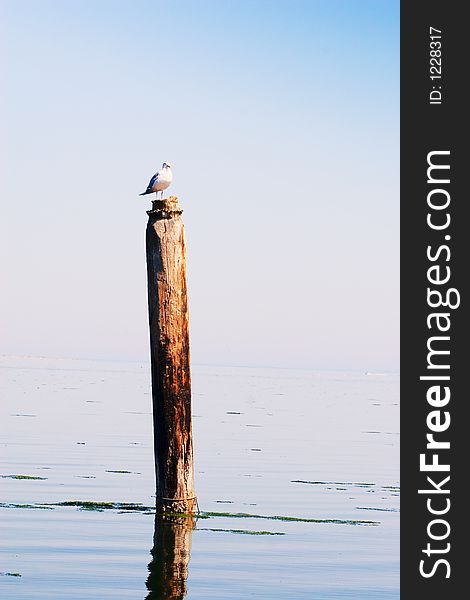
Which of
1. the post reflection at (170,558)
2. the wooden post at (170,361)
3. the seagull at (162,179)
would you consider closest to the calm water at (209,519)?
the post reflection at (170,558)

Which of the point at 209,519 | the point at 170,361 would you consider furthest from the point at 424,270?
the point at 209,519

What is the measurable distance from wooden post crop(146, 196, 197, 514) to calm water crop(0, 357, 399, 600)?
0.80m

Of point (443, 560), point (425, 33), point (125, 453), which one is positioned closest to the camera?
point (443, 560)

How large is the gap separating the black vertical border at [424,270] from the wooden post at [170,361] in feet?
11.5

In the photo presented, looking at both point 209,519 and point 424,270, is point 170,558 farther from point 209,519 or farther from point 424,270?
point 424,270

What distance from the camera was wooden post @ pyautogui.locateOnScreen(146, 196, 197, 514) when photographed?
53.2ft

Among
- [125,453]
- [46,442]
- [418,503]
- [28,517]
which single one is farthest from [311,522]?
[46,442]

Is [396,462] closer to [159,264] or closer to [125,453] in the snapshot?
[125,453]

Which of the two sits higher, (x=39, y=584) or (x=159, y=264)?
(x=159, y=264)

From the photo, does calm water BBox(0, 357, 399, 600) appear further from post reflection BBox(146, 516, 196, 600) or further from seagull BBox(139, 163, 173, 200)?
seagull BBox(139, 163, 173, 200)

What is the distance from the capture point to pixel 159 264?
16.2 metres

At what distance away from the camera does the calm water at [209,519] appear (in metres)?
14.2

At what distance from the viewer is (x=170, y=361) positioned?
16203mm

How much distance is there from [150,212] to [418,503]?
589 centimetres
